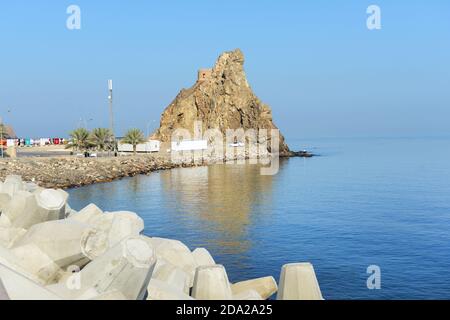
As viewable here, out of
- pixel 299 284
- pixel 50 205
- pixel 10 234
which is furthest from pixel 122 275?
pixel 10 234

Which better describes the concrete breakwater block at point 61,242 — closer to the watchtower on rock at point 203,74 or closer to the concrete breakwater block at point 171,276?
the concrete breakwater block at point 171,276

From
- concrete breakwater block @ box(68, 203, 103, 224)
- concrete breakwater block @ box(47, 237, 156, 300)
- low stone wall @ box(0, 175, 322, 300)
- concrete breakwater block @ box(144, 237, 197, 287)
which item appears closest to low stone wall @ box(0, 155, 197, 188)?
concrete breakwater block @ box(68, 203, 103, 224)

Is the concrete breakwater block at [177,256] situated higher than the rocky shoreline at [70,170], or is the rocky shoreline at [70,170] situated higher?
the rocky shoreline at [70,170]

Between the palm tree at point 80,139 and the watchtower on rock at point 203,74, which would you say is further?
the watchtower on rock at point 203,74

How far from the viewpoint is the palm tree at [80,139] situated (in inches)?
2992

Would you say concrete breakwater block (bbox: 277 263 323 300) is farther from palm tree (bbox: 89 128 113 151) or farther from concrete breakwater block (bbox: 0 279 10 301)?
palm tree (bbox: 89 128 113 151)

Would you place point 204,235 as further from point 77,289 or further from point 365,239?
point 77,289

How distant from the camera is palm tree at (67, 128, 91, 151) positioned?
2992 inches

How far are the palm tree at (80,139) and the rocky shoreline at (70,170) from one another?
957cm

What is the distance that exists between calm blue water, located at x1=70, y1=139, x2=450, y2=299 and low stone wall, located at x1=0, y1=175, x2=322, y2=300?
6349mm

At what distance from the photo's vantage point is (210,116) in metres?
124

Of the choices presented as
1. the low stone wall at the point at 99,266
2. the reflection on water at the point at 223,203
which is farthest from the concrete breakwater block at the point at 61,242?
the reflection on water at the point at 223,203

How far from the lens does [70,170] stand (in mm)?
52719
